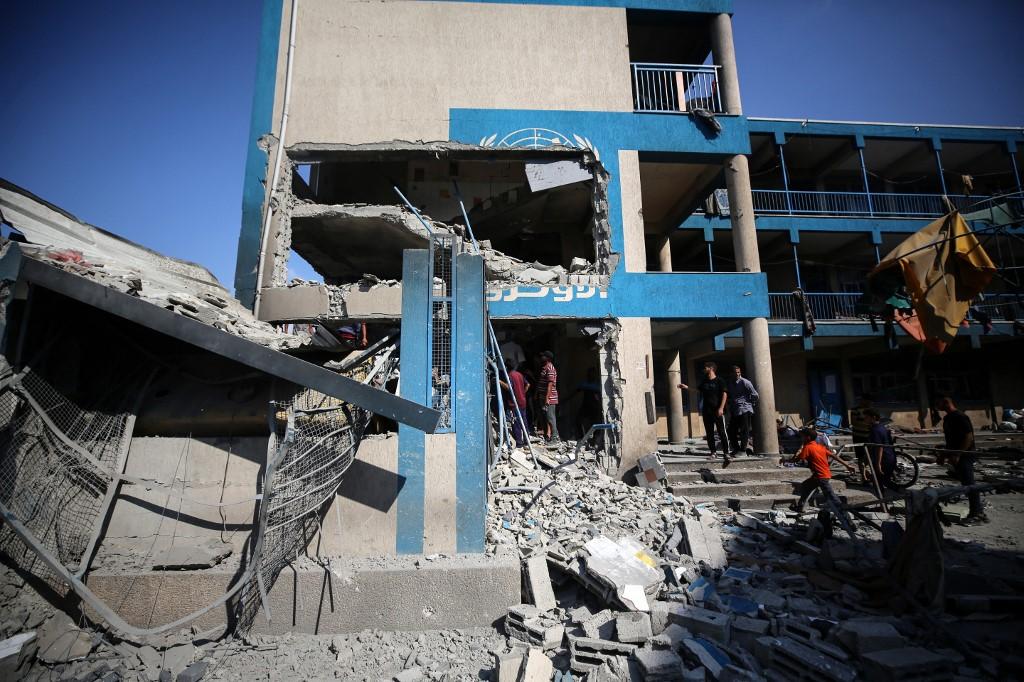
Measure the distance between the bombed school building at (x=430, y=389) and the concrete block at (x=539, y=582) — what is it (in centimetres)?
3

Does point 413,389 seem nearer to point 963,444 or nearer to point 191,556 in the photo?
point 191,556

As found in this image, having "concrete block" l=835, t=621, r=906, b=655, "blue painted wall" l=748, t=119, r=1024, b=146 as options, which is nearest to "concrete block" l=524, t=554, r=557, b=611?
"concrete block" l=835, t=621, r=906, b=655

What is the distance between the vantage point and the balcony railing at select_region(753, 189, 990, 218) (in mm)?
15078

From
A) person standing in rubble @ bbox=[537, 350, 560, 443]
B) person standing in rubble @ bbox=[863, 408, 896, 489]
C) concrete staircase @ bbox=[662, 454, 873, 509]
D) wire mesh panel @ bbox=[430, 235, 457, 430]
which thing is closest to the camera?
wire mesh panel @ bbox=[430, 235, 457, 430]

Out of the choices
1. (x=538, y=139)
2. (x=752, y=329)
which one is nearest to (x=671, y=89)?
(x=538, y=139)

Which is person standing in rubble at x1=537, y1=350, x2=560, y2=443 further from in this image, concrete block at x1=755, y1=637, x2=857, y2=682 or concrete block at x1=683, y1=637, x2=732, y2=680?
concrete block at x1=755, y1=637, x2=857, y2=682

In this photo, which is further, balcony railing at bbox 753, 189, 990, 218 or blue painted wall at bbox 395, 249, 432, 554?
balcony railing at bbox 753, 189, 990, 218

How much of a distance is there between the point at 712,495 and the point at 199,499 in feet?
23.0

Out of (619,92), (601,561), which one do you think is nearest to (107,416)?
(601,561)

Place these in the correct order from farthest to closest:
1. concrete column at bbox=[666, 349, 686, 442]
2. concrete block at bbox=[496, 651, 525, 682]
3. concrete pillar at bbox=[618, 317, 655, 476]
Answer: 1. concrete column at bbox=[666, 349, 686, 442]
2. concrete pillar at bbox=[618, 317, 655, 476]
3. concrete block at bbox=[496, 651, 525, 682]

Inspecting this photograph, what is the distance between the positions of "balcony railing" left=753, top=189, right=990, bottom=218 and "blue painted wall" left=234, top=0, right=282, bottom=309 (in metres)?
14.9

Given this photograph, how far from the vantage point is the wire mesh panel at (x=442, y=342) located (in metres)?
4.55

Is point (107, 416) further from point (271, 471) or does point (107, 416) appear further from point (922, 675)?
point (922, 675)

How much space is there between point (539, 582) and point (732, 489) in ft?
14.8
